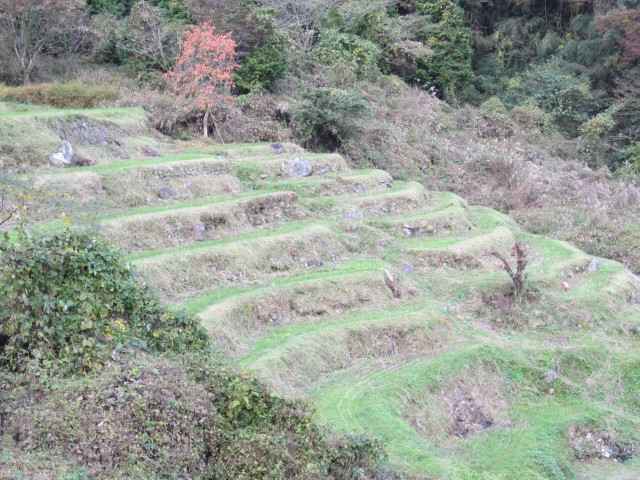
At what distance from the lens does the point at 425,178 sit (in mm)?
26219

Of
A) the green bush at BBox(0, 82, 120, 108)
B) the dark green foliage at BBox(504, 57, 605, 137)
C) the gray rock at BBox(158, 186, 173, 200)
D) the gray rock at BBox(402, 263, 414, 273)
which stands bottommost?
the gray rock at BBox(402, 263, 414, 273)

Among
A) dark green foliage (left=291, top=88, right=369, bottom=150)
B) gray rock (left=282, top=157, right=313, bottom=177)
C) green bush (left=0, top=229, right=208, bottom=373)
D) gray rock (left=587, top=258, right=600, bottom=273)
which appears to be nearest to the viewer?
green bush (left=0, top=229, right=208, bottom=373)

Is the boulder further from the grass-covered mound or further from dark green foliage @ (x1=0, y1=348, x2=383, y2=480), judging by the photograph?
dark green foliage @ (x1=0, y1=348, x2=383, y2=480)

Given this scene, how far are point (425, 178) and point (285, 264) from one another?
37.3ft

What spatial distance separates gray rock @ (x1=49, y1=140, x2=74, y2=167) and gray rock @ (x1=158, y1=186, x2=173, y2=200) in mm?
2262

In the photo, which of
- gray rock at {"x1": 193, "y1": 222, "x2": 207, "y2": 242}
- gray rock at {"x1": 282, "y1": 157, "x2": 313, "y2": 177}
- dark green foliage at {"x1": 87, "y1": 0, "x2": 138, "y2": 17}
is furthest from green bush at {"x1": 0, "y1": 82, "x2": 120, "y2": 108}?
dark green foliage at {"x1": 87, "y1": 0, "x2": 138, "y2": 17}

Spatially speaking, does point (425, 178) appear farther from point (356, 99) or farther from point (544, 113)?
point (544, 113)

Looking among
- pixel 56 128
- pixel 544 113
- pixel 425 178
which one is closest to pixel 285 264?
→ pixel 56 128

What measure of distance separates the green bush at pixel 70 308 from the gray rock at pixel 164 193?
7.44 metres

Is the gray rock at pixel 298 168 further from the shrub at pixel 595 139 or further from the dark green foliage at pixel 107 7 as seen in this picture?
the shrub at pixel 595 139

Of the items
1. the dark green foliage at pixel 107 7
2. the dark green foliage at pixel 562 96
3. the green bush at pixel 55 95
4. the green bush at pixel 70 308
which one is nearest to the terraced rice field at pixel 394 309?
the green bush at pixel 70 308

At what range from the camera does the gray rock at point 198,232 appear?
16078 mm

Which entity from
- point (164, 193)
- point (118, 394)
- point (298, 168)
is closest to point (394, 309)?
point (164, 193)

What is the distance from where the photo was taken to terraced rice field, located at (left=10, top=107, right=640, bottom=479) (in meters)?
12.1
